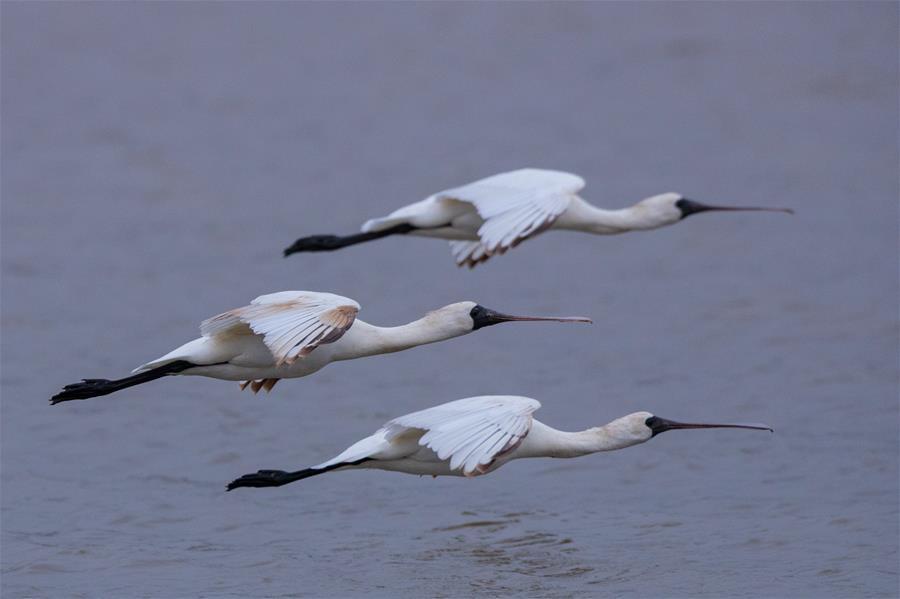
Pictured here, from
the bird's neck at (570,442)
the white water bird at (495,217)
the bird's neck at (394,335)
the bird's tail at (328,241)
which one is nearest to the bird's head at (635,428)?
the bird's neck at (570,442)

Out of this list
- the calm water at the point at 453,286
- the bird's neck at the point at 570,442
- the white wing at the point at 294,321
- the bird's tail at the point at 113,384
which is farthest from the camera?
the calm water at the point at 453,286

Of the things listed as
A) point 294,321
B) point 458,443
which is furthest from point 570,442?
point 294,321

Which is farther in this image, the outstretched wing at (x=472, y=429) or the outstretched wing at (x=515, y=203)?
the outstretched wing at (x=515, y=203)

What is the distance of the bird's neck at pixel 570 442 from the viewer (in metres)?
12.0

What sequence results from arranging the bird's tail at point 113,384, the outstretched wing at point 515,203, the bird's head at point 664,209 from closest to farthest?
the bird's tail at point 113,384 → the outstretched wing at point 515,203 → the bird's head at point 664,209

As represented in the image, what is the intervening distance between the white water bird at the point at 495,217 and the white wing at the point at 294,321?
1.28 meters

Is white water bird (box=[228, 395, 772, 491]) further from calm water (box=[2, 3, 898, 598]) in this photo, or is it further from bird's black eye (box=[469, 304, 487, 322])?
calm water (box=[2, 3, 898, 598])

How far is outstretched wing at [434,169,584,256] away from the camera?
40.1 feet

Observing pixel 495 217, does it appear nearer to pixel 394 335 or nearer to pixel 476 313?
pixel 476 313

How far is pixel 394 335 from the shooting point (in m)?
12.0

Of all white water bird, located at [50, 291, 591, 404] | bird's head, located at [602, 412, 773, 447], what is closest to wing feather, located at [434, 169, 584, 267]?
white water bird, located at [50, 291, 591, 404]

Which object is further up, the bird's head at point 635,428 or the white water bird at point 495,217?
the white water bird at point 495,217

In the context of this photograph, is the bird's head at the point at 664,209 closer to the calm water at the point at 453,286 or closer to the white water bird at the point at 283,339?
the calm water at the point at 453,286

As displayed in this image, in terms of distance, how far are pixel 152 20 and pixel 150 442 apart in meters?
12.5
